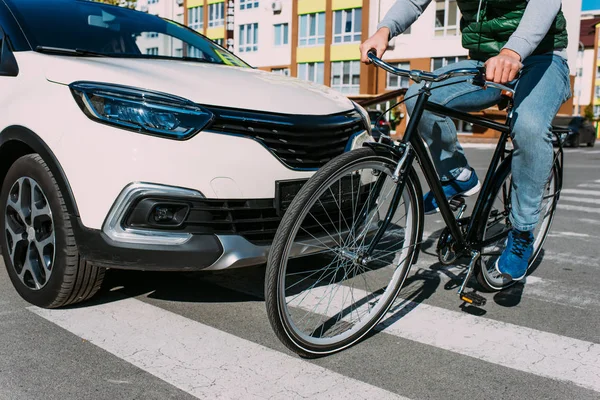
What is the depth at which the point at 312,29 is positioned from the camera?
150 feet

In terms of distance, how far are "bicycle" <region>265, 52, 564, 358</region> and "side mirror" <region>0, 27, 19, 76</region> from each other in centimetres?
188

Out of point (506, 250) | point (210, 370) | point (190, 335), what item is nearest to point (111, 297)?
point (190, 335)

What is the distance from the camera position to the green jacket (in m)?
3.25

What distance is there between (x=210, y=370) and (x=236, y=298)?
0.96 m

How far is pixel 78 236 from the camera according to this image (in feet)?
9.63

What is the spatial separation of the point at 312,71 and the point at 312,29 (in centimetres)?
303

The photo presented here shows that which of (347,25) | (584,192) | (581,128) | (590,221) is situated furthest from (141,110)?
(347,25)

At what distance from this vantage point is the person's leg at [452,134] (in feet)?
11.3

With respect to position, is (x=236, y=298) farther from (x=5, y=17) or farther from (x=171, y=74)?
(x=5, y=17)

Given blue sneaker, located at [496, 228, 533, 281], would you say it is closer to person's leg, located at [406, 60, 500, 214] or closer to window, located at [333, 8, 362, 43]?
person's leg, located at [406, 60, 500, 214]

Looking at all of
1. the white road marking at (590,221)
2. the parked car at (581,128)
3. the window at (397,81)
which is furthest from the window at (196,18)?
the white road marking at (590,221)

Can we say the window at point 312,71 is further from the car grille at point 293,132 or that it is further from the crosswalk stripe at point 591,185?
the car grille at point 293,132

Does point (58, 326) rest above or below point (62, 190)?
below

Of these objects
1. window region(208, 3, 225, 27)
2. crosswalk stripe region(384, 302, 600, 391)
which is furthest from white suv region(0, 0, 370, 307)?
window region(208, 3, 225, 27)
